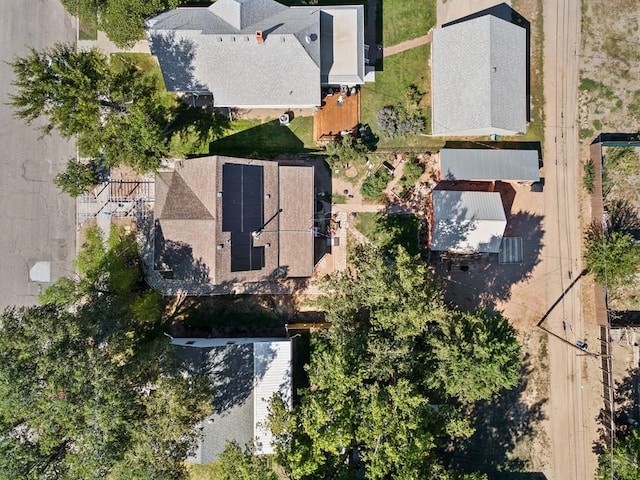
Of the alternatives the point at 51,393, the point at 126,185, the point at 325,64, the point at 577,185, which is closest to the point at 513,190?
the point at 577,185

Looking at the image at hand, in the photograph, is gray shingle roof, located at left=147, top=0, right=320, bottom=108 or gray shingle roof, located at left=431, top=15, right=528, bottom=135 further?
gray shingle roof, located at left=431, top=15, right=528, bottom=135

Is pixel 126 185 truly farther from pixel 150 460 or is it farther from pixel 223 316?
pixel 150 460

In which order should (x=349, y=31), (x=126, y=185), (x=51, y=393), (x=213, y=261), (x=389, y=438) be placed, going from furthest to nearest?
(x=126, y=185) → (x=349, y=31) → (x=213, y=261) → (x=389, y=438) → (x=51, y=393)

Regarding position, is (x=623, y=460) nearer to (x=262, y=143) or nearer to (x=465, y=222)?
(x=465, y=222)

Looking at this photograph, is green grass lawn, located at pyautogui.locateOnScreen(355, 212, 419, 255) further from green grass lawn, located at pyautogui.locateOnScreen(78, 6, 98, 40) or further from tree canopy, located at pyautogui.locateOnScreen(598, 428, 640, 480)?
green grass lawn, located at pyautogui.locateOnScreen(78, 6, 98, 40)

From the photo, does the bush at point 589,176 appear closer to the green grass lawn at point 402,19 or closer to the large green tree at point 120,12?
the green grass lawn at point 402,19

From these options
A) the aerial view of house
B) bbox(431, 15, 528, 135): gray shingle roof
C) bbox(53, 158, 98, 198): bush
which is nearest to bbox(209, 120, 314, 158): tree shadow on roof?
the aerial view of house
